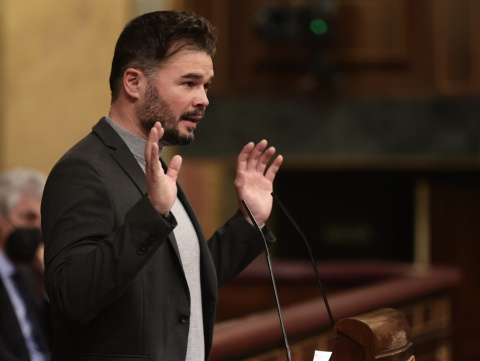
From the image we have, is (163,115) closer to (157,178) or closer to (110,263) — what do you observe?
(157,178)

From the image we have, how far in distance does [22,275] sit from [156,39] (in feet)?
5.73

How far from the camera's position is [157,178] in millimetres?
1473

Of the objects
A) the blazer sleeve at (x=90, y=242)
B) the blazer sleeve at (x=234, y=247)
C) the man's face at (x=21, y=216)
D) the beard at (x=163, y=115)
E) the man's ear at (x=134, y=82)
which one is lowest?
the man's face at (x=21, y=216)

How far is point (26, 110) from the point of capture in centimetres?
689

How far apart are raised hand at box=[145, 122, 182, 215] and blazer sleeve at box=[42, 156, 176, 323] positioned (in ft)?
0.06

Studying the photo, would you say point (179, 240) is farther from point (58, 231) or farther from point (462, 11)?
point (462, 11)

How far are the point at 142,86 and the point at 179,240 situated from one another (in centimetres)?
28

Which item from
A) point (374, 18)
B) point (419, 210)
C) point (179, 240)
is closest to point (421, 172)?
point (419, 210)

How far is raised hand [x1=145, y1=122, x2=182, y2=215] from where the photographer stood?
4.79ft

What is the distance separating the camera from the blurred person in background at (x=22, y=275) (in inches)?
117

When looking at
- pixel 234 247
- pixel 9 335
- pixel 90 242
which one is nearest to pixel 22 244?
pixel 9 335

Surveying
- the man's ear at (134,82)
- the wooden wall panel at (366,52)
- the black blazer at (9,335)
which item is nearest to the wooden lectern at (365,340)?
the man's ear at (134,82)

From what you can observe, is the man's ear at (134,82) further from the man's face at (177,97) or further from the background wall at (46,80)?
the background wall at (46,80)

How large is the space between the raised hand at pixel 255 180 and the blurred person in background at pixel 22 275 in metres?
1.29
